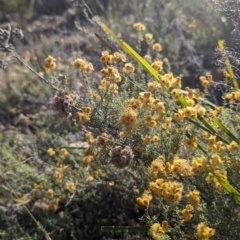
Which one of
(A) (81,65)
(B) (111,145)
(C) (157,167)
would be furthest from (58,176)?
(C) (157,167)

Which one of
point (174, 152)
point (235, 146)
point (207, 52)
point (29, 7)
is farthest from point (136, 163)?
point (29, 7)

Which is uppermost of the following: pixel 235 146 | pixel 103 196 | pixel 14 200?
pixel 235 146

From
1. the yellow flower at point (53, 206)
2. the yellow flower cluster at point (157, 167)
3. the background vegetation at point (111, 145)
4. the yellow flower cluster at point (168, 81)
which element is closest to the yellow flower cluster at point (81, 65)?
the background vegetation at point (111, 145)

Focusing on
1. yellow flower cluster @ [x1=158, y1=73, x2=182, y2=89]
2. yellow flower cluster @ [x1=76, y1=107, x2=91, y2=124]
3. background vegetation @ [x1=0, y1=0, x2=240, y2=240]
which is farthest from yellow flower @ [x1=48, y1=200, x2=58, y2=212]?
yellow flower cluster @ [x1=158, y1=73, x2=182, y2=89]

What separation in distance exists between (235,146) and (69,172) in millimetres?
984

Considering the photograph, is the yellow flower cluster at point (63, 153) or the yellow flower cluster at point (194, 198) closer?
the yellow flower cluster at point (194, 198)

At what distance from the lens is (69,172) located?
2506 millimetres

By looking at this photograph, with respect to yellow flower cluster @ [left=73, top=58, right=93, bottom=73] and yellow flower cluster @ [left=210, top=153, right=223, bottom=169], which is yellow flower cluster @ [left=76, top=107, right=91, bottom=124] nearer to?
yellow flower cluster @ [left=73, top=58, right=93, bottom=73]

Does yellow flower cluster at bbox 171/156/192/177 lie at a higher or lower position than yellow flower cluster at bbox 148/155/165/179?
higher

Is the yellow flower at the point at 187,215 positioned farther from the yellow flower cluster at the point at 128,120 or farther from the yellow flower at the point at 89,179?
the yellow flower at the point at 89,179

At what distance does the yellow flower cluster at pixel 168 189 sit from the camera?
1649mm

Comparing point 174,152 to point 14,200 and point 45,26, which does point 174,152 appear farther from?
point 45,26

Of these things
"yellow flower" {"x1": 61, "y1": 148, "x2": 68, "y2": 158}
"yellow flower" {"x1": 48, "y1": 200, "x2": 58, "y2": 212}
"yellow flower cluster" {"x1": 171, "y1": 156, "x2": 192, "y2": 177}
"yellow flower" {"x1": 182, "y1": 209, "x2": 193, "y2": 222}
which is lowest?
"yellow flower" {"x1": 48, "y1": 200, "x2": 58, "y2": 212}

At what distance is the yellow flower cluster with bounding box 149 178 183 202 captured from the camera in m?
1.65
